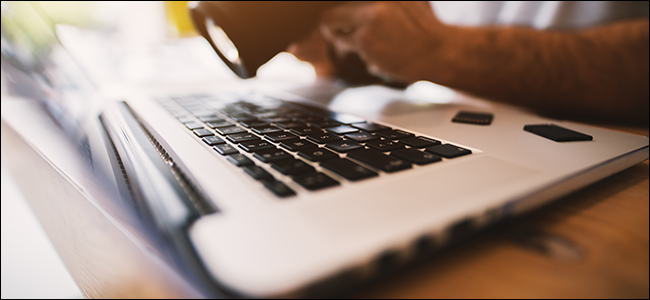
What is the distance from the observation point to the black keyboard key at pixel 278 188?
0.49ft

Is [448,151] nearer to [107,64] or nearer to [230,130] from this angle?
[230,130]

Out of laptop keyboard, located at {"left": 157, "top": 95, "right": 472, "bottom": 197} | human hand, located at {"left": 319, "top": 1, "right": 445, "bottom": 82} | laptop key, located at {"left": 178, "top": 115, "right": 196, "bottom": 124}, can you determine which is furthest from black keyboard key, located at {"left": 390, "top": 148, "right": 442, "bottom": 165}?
human hand, located at {"left": 319, "top": 1, "right": 445, "bottom": 82}

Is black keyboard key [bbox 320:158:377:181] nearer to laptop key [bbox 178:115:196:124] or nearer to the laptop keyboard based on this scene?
the laptop keyboard

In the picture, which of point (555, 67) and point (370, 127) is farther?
point (555, 67)

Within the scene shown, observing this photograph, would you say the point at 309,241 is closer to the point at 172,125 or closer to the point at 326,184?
the point at 326,184

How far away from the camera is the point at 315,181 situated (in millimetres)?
160

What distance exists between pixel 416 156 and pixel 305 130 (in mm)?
114

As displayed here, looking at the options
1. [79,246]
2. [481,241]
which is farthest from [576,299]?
[79,246]

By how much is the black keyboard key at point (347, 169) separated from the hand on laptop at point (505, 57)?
37cm

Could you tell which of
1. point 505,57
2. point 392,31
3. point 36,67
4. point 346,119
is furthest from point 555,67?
point 36,67

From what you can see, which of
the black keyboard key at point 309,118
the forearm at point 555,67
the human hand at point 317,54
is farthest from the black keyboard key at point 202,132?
the human hand at point 317,54

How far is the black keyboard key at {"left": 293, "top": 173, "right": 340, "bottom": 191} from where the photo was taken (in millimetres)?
156

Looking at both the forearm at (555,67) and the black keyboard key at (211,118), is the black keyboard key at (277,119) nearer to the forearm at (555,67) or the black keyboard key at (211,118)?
the black keyboard key at (211,118)

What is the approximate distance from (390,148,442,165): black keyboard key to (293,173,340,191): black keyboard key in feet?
0.21
